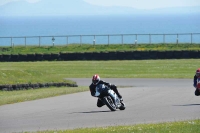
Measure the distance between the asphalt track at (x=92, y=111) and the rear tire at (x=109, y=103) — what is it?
0.57 feet

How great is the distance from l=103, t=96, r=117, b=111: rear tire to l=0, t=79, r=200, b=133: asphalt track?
0.57 ft

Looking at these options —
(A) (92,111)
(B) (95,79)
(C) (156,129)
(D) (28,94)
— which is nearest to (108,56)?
(D) (28,94)

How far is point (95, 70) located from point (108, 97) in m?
22.2

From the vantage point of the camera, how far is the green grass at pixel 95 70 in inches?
1195

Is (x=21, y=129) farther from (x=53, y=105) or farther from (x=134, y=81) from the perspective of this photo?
(x=134, y=81)

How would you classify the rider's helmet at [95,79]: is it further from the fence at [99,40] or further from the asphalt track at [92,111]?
the fence at [99,40]

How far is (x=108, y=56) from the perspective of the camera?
5150 cm

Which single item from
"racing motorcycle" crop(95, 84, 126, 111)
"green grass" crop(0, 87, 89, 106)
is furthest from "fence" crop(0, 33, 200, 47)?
"racing motorcycle" crop(95, 84, 126, 111)

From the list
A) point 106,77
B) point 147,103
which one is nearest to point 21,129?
point 147,103

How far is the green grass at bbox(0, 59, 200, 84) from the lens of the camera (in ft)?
99.6

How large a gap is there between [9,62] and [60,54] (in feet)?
14.4

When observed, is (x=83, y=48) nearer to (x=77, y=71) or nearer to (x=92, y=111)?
(x=77, y=71)

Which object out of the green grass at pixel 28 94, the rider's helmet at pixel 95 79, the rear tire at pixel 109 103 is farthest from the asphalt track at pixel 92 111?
the rider's helmet at pixel 95 79

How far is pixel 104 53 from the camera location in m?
51.8
